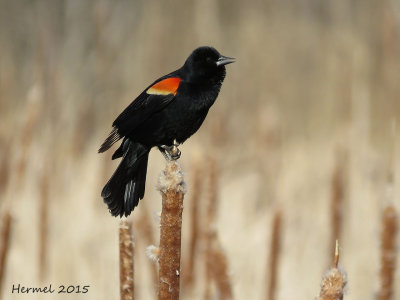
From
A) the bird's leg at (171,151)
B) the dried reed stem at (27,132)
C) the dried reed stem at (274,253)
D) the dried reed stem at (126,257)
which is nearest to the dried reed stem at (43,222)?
the dried reed stem at (27,132)

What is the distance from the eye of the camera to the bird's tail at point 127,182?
166 centimetres

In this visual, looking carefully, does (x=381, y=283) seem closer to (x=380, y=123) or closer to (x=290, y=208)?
(x=290, y=208)

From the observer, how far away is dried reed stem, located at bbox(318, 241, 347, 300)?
1.29 m

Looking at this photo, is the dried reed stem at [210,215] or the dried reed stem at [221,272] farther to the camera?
the dried reed stem at [210,215]

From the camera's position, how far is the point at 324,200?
422cm

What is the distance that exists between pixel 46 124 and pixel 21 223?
2.19 ft

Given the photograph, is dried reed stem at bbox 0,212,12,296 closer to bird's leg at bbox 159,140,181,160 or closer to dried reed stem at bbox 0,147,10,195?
bird's leg at bbox 159,140,181,160

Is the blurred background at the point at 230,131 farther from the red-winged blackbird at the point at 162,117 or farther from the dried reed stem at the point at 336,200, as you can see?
the red-winged blackbird at the point at 162,117

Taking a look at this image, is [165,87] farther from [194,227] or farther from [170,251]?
[194,227]

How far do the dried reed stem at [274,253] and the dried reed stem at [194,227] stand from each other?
1.40 feet

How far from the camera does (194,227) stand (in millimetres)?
2922

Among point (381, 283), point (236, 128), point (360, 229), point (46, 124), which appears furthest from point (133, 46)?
point (381, 283)

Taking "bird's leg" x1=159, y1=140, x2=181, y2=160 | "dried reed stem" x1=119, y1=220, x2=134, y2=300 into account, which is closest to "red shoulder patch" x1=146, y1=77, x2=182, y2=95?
"bird's leg" x1=159, y1=140, x2=181, y2=160

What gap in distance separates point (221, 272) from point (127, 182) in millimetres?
558
